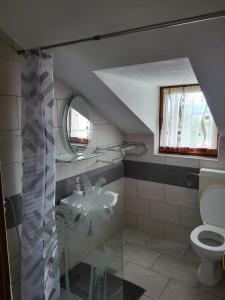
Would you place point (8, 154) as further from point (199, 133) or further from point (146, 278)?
point (199, 133)

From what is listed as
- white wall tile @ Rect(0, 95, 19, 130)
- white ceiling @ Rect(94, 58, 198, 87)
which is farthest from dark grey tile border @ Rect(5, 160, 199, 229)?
white ceiling @ Rect(94, 58, 198, 87)

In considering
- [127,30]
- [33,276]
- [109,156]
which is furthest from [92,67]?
[33,276]

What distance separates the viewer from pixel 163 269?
2.36 metres

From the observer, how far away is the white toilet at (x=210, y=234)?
208 centimetres

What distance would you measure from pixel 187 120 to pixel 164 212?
116 centimetres

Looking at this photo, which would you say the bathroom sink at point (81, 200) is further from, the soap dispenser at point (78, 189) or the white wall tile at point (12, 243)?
the white wall tile at point (12, 243)

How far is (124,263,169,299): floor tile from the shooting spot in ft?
6.82

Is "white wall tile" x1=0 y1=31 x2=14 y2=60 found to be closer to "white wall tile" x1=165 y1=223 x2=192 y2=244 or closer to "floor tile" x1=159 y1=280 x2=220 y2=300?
"floor tile" x1=159 y1=280 x2=220 y2=300

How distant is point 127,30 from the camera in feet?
3.88

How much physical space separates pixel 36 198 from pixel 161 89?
6.42ft

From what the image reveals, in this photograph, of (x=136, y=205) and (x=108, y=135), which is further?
(x=136, y=205)

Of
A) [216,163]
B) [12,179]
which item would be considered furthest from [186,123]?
[12,179]

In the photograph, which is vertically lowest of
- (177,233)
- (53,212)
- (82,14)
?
(177,233)

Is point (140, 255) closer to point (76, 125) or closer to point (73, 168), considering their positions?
point (73, 168)
